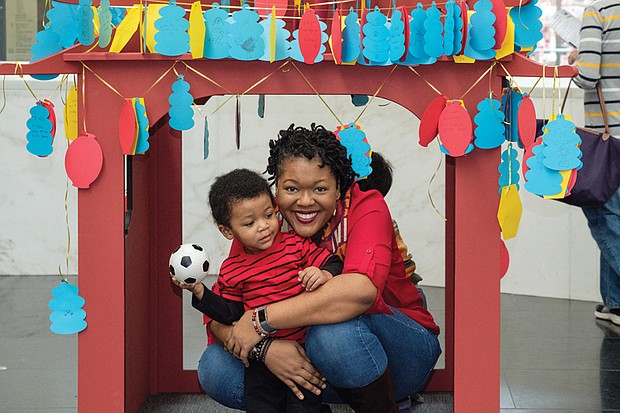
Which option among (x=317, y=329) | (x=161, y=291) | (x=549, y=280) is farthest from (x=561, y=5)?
(x=317, y=329)

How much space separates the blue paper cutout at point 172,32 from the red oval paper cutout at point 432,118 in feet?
1.47

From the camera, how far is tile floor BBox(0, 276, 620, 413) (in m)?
2.34

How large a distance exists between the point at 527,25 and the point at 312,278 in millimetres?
596

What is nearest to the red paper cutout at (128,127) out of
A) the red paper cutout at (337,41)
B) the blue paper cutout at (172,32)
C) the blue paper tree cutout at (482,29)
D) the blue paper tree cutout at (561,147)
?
the blue paper cutout at (172,32)

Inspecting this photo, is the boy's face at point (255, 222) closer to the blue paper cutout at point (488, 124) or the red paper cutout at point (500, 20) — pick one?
the blue paper cutout at point (488, 124)

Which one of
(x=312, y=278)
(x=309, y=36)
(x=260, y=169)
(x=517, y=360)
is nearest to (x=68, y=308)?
(x=312, y=278)

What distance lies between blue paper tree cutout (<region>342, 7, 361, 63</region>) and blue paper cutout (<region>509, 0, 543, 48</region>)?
28 cm

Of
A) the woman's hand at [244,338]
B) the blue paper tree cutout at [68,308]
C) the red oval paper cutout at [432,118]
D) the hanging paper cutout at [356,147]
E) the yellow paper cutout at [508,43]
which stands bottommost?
the woman's hand at [244,338]

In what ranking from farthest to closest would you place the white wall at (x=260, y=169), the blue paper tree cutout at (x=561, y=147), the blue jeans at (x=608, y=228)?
the white wall at (x=260, y=169) → the blue jeans at (x=608, y=228) → the blue paper tree cutout at (x=561, y=147)

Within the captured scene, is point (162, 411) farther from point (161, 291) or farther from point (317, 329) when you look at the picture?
point (317, 329)

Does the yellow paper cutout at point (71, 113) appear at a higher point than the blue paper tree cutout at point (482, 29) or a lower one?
lower

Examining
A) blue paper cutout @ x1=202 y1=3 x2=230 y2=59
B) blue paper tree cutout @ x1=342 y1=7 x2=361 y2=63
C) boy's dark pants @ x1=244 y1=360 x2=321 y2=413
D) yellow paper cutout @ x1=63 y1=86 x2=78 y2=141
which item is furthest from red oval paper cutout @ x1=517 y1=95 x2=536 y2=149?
yellow paper cutout @ x1=63 y1=86 x2=78 y2=141

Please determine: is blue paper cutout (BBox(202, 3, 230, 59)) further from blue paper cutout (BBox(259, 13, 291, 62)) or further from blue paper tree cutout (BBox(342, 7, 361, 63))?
blue paper tree cutout (BBox(342, 7, 361, 63))

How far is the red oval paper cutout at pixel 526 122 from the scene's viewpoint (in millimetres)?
1662
